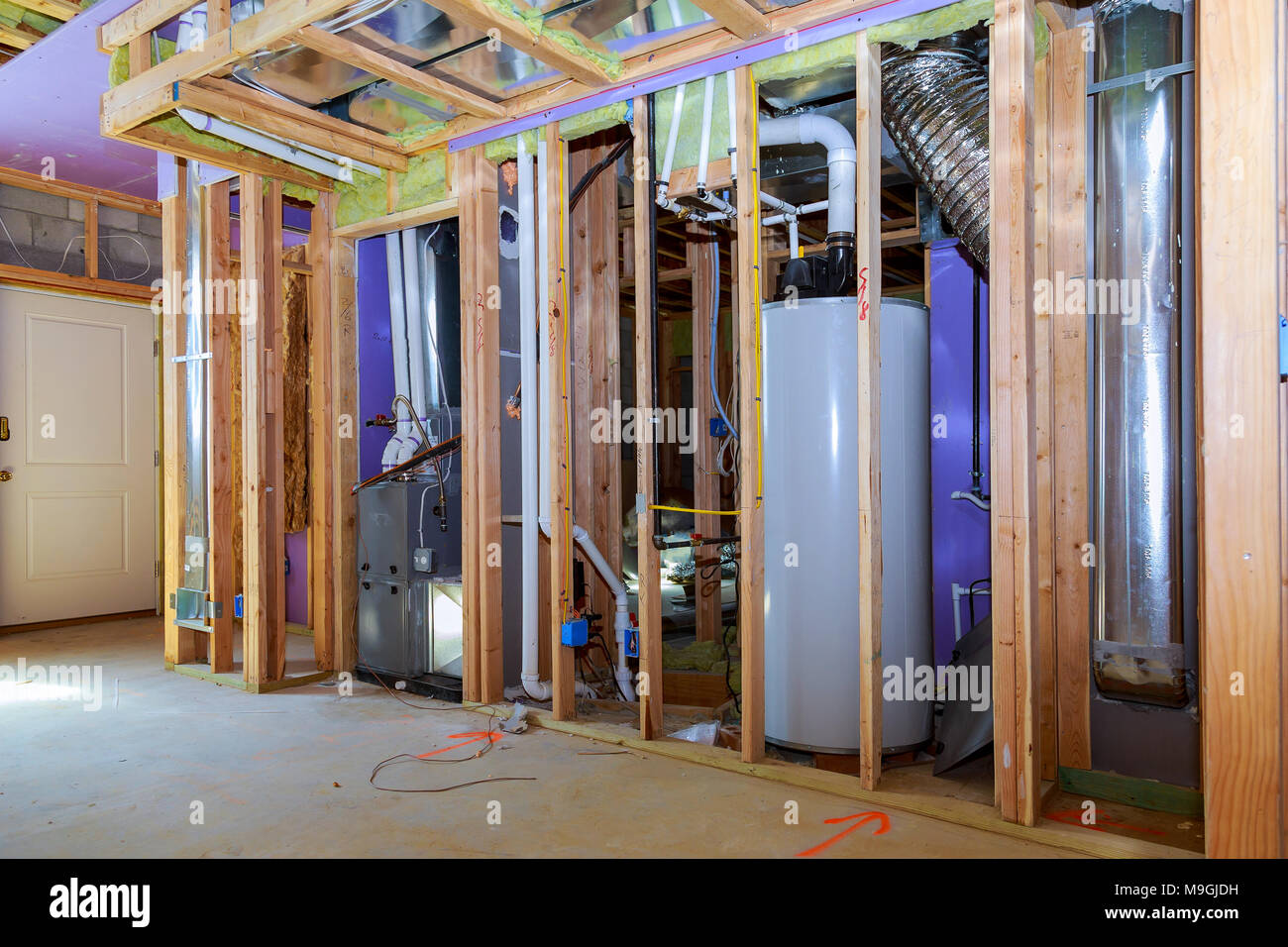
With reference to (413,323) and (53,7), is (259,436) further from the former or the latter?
(53,7)

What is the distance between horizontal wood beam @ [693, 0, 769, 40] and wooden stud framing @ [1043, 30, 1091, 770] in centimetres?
93

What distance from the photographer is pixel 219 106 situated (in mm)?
3449

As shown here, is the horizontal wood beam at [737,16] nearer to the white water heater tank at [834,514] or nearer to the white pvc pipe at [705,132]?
the white pvc pipe at [705,132]

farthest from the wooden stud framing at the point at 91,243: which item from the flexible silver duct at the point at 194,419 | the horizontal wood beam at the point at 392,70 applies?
the horizontal wood beam at the point at 392,70

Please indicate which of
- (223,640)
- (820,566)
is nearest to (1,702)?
(223,640)

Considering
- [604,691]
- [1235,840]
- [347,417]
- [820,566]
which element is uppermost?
[347,417]

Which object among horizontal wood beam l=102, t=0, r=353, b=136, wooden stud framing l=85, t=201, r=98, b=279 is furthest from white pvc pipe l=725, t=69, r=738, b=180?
wooden stud framing l=85, t=201, r=98, b=279

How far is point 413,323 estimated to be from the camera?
175 inches

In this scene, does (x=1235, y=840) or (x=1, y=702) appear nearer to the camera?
(x=1235, y=840)

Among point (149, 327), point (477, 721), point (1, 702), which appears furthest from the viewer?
point (149, 327)

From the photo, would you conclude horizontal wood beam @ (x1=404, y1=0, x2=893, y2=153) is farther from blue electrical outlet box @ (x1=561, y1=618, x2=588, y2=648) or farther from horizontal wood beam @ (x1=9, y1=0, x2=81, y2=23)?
blue electrical outlet box @ (x1=561, y1=618, x2=588, y2=648)

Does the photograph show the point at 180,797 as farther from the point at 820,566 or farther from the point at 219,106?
the point at 219,106
